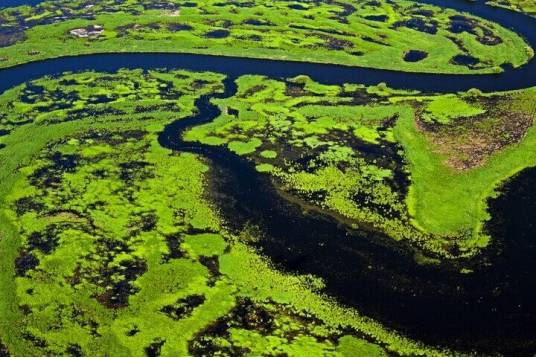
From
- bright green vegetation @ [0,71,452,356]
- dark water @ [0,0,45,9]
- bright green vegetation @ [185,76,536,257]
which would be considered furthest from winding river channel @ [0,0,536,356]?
dark water @ [0,0,45,9]

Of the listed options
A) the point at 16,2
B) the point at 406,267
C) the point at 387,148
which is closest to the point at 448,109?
the point at 387,148

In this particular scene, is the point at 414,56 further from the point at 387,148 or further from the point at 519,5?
the point at 519,5

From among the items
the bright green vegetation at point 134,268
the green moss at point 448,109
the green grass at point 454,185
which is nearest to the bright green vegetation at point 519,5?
the green moss at point 448,109

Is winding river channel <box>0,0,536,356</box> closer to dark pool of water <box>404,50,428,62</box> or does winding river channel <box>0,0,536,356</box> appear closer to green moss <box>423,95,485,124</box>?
green moss <box>423,95,485,124</box>

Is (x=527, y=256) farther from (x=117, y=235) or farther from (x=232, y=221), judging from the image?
(x=117, y=235)

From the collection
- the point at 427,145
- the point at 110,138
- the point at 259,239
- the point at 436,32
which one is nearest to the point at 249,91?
the point at 110,138

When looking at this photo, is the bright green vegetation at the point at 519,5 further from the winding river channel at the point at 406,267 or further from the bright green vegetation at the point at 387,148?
the winding river channel at the point at 406,267

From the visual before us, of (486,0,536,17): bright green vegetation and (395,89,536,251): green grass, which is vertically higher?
(486,0,536,17): bright green vegetation
